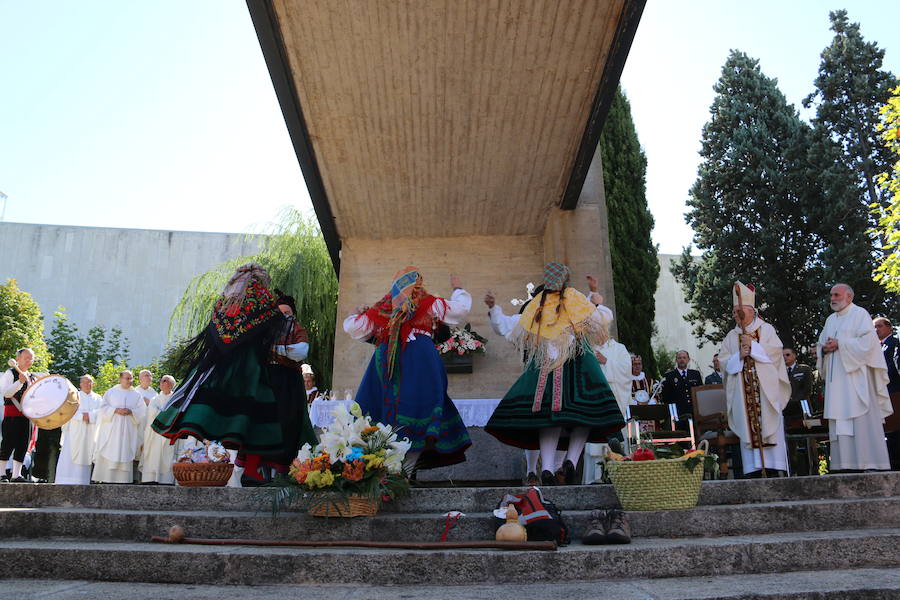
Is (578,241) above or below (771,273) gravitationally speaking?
below

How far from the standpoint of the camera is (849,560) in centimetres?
409

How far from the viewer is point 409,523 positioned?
459cm

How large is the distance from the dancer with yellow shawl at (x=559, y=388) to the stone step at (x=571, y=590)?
216 centimetres

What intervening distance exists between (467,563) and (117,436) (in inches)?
362

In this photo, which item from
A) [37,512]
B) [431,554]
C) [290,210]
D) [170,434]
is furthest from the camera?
[290,210]

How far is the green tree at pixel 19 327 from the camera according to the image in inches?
790

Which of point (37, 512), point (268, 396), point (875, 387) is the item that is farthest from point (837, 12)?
point (37, 512)

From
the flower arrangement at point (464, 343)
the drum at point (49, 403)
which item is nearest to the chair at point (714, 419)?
the flower arrangement at point (464, 343)

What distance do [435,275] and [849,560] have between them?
901 cm

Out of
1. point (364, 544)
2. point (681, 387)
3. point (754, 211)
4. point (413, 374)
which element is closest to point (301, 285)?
point (681, 387)

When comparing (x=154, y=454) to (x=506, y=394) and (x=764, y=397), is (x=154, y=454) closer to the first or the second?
(x=506, y=394)

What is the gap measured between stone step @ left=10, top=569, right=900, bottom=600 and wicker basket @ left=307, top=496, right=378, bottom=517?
0.71 metres

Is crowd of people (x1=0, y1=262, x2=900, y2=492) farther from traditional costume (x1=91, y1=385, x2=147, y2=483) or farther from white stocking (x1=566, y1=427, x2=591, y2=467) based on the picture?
traditional costume (x1=91, y1=385, x2=147, y2=483)

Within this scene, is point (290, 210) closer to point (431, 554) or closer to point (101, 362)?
point (101, 362)
